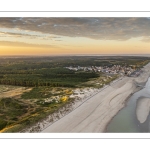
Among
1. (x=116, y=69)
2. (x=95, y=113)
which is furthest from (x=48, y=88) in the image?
(x=116, y=69)

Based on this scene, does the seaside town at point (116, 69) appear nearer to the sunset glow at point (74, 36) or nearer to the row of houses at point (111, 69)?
the row of houses at point (111, 69)

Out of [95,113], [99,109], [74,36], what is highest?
[74,36]

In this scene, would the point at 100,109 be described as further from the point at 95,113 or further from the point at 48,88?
the point at 48,88

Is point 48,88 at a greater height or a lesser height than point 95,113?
greater

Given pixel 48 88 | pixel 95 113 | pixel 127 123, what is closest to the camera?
pixel 127 123

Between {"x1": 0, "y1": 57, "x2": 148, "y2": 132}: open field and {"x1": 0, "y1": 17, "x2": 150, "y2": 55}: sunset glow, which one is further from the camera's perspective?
{"x1": 0, "y1": 17, "x2": 150, "y2": 55}: sunset glow

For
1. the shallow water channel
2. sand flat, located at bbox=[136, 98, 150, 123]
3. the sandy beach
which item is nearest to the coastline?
the sandy beach

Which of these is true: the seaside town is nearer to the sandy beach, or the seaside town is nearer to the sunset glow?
the sandy beach
